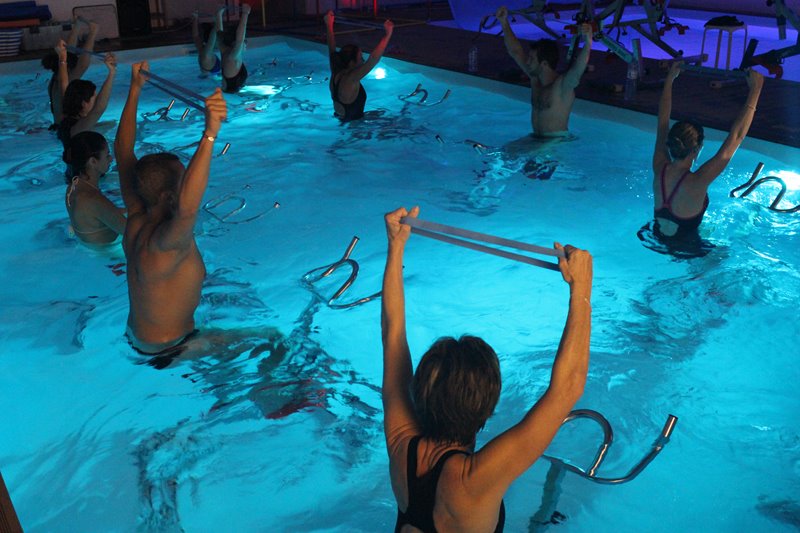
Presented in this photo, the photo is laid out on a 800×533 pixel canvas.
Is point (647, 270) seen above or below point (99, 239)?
below

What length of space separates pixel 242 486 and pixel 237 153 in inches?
196

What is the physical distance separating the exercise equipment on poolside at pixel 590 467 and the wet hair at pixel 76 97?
14.0ft

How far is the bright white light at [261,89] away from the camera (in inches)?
396

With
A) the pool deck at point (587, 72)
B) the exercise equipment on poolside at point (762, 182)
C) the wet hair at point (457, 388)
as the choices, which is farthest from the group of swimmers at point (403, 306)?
the pool deck at point (587, 72)

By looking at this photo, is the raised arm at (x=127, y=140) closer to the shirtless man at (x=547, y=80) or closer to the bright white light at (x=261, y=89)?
the shirtless man at (x=547, y=80)

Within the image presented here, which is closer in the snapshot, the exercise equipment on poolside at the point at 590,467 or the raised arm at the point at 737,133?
the exercise equipment on poolside at the point at 590,467

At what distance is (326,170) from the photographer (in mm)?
7156

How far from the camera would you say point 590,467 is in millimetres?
2443

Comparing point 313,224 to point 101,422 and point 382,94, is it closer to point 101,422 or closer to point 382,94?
point 101,422

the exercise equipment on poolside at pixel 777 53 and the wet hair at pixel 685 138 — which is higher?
the exercise equipment on poolside at pixel 777 53

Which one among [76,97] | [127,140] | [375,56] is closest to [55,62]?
[76,97]

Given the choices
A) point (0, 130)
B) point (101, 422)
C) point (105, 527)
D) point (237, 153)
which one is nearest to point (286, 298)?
point (101, 422)

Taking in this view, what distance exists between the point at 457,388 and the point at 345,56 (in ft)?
20.4

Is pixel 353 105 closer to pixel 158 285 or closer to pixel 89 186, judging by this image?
pixel 89 186
